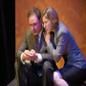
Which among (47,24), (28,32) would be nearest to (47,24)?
(47,24)

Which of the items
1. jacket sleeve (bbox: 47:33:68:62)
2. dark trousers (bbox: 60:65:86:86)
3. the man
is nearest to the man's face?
the man

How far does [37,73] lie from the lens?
1.39 m

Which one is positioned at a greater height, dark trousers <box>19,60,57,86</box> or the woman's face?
the woman's face

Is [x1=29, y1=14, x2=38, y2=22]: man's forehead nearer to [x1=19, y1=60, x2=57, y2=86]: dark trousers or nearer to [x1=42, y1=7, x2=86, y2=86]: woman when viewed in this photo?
[x1=42, y1=7, x2=86, y2=86]: woman

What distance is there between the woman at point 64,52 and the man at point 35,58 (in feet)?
0.11

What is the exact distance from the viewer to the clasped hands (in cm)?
138

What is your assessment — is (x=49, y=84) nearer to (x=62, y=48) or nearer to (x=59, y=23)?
(x=62, y=48)
